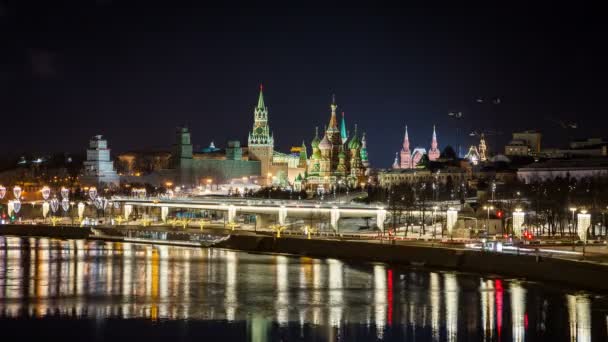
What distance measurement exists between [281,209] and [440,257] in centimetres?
2250

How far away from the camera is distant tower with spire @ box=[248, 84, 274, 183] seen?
6088 inches

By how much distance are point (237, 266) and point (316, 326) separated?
699 inches

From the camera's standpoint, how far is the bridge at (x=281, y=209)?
63.9 metres

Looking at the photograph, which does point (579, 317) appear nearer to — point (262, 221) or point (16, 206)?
point (262, 221)

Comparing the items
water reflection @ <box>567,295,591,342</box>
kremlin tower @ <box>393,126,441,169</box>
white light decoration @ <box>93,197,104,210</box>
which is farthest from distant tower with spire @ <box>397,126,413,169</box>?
water reflection @ <box>567,295,591,342</box>

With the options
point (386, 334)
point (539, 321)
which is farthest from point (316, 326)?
point (539, 321)

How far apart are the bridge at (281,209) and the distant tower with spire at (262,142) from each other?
250 ft

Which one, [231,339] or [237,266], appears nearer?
[231,339]

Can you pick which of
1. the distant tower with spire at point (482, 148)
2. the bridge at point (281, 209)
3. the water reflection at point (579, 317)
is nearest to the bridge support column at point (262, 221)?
the bridge at point (281, 209)

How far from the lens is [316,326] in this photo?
1179 inches

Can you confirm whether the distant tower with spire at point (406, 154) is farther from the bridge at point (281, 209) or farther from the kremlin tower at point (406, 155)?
the bridge at point (281, 209)

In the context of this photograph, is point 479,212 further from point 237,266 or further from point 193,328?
point 193,328

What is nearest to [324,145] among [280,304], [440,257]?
[440,257]

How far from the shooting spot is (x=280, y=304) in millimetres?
34594
